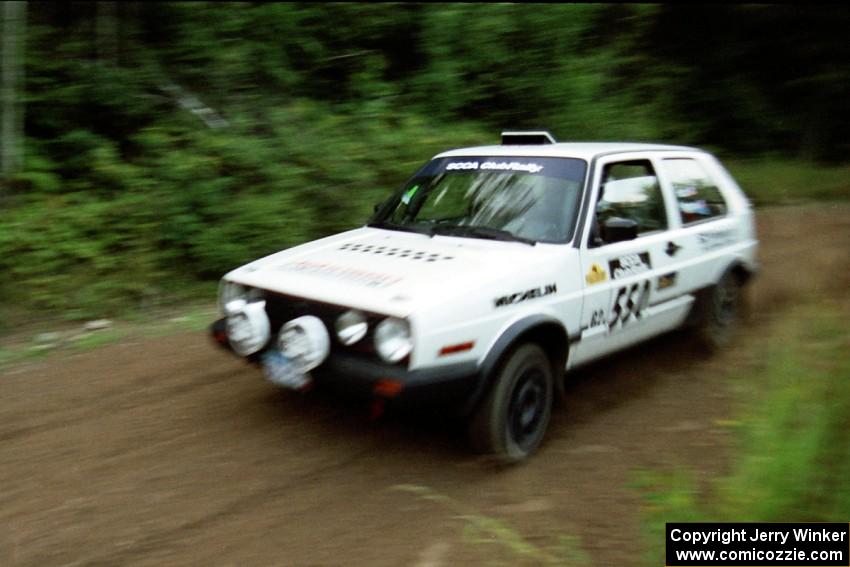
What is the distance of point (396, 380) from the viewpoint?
11.9 feet

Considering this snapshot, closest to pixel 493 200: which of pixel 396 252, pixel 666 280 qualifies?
pixel 396 252

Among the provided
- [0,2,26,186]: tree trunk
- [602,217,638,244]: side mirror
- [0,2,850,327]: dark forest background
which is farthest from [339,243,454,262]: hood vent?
[0,2,26,186]: tree trunk

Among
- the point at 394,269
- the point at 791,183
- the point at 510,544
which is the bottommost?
the point at 510,544

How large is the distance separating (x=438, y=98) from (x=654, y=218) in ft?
23.7

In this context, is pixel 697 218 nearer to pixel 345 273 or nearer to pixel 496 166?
pixel 496 166

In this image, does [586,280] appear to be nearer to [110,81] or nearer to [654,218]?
[654,218]

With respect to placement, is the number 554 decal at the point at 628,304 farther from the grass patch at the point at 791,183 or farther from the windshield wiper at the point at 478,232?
the grass patch at the point at 791,183

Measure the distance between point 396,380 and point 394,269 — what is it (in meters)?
0.76

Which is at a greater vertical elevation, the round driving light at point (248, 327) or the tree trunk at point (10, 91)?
the tree trunk at point (10, 91)

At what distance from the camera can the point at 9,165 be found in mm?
7926

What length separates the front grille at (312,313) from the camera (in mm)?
3826

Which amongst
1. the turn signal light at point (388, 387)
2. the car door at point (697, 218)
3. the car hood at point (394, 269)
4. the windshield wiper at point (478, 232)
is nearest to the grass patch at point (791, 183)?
the car door at point (697, 218)

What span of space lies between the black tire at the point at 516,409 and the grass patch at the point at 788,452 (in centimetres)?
88

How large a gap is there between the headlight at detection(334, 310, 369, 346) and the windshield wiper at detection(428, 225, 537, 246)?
115cm
